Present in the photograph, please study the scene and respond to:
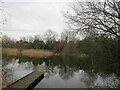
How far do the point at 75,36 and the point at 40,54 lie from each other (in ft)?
107

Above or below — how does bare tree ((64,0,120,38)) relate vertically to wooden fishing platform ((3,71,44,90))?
above

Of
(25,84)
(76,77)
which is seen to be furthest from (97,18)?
(76,77)

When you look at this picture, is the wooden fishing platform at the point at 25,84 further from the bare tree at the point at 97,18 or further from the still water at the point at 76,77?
the bare tree at the point at 97,18

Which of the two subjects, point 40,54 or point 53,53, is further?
point 40,54

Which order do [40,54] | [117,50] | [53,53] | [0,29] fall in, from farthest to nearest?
[40,54] < [53,53] < [117,50] < [0,29]

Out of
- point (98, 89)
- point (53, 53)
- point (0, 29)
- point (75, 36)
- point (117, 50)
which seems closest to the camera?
point (0, 29)

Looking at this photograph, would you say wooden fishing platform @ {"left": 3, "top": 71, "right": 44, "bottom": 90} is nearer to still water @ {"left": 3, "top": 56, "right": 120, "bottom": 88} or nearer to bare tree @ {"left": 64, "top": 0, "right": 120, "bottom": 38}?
still water @ {"left": 3, "top": 56, "right": 120, "bottom": 88}

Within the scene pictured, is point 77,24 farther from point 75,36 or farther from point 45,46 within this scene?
point 45,46

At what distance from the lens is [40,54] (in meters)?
38.6

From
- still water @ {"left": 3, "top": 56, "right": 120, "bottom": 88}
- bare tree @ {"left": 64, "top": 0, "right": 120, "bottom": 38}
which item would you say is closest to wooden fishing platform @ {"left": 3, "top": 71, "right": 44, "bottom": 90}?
still water @ {"left": 3, "top": 56, "right": 120, "bottom": 88}

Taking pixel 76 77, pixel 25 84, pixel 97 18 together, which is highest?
pixel 97 18

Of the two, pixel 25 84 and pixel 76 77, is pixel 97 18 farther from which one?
pixel 76 77

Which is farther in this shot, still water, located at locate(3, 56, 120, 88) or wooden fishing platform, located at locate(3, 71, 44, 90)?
still water, located at locate(3, 56, 120, 88)

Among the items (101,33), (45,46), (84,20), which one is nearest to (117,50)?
(101,33)
